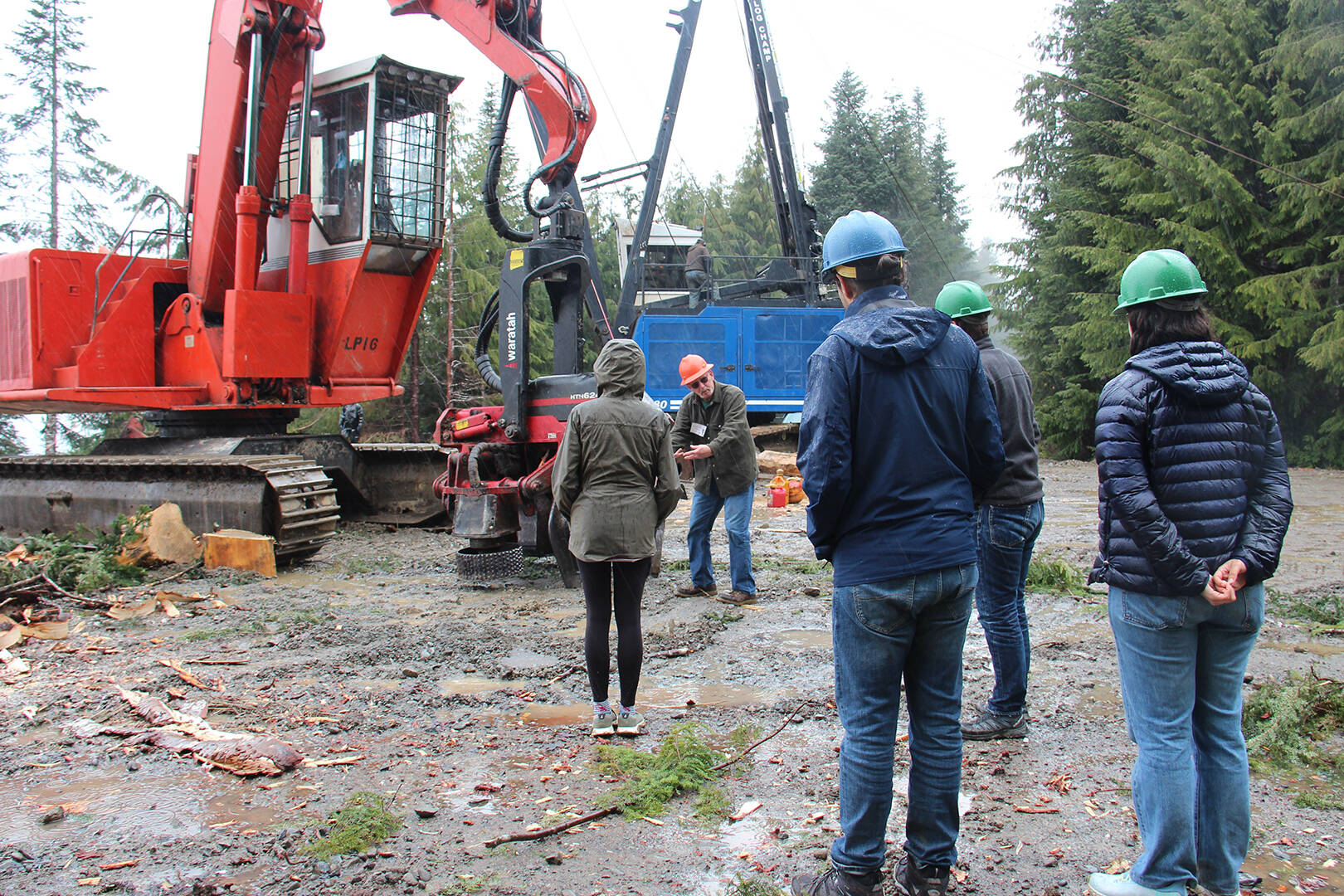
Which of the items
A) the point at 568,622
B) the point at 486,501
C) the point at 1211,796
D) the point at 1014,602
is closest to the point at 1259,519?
the point at 1211,796

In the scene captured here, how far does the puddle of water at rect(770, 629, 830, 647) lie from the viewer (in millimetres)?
5836

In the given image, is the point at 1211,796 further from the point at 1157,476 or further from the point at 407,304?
the point at 407,304

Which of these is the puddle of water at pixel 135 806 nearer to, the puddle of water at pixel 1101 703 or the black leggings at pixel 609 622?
the black leggings at pixel 609 622

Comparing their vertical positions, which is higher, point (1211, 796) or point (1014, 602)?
point (1014, 602)

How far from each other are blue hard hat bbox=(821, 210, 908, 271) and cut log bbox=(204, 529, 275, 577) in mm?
6506

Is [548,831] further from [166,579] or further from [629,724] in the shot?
[166,579]

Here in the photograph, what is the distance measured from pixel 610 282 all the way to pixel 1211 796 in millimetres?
37266

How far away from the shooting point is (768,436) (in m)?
17.0

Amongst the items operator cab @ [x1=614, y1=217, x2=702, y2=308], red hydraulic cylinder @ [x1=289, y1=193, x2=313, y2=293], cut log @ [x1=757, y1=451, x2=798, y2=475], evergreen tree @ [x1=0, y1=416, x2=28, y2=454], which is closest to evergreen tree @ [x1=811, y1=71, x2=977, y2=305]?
operator cab @ [x1=614, y1=217, x2=702, y2=308]

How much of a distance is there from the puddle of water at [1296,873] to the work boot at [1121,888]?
404 millimetres

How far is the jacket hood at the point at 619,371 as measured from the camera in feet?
14.9

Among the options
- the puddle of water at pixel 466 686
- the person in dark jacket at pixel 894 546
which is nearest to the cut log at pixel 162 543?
the puddle of water at pixel 466 686

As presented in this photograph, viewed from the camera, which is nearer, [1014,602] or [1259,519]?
[1259,519]

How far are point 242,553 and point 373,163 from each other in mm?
3628
